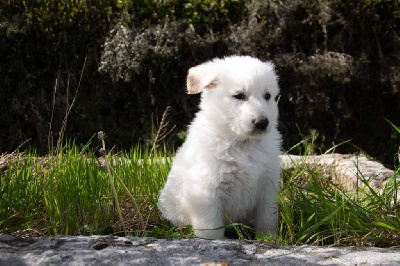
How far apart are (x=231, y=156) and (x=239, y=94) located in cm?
41

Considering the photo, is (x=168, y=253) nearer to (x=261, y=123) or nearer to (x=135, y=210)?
(x=261, y=123)

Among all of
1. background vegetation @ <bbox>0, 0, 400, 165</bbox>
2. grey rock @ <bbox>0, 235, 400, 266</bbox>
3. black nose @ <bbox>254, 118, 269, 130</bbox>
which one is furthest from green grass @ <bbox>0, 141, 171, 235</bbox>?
background vegetation @ <bbox>0, 0, 400, 165</bbox>

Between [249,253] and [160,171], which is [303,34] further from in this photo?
[249,253]

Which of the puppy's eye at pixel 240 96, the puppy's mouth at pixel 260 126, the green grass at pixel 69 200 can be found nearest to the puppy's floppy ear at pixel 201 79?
the puppy's eye at pixel 240 96

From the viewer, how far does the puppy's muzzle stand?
300 centimetres

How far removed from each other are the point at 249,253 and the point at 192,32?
427 cm

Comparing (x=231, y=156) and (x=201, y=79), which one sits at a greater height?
(x=201, y=79)

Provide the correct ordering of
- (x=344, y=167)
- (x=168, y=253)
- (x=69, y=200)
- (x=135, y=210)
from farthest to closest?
(x=344, y=167)
(x=135, y=210)
(x=69, y=200)
(x=168, y=253)

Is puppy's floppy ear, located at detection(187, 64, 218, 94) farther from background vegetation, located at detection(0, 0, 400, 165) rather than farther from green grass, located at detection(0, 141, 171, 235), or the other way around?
background vegetation, located at detection(0, 0, 400, 165)

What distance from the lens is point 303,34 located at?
6.24 meters

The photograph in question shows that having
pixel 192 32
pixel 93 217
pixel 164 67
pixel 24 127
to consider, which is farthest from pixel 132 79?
pixel 93 217

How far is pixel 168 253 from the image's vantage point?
2.24 metres

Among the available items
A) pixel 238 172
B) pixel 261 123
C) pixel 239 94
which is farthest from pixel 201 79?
pixel 238 172

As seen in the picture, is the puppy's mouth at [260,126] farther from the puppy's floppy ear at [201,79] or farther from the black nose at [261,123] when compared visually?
the puppy's floppy ear at [201,79]
